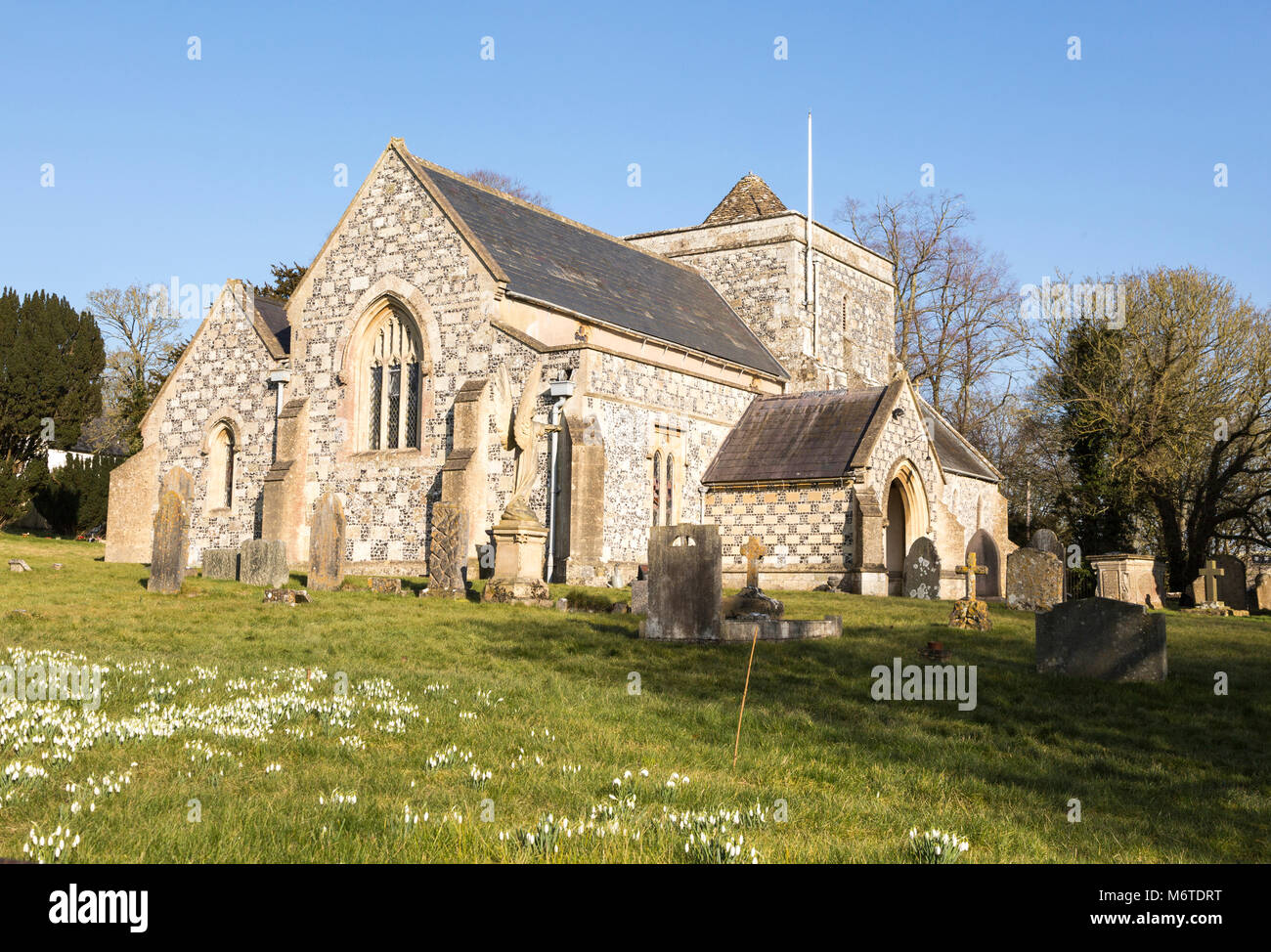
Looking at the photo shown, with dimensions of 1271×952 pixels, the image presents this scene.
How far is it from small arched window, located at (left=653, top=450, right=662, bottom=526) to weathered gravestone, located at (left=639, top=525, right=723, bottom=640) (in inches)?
505

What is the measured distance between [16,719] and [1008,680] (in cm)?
871

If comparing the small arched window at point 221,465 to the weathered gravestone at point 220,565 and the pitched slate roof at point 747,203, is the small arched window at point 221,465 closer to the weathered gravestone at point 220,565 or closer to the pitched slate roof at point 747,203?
the weathered gravestone at point 220,565

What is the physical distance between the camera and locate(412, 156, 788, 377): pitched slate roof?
26.0 metres

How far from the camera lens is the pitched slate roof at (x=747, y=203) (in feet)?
119

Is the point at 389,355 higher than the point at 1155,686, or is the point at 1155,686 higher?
the point at 389,355

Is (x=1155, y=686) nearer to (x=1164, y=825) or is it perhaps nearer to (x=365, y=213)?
(x=1164, y=825)

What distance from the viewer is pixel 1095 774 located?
24.7 ft

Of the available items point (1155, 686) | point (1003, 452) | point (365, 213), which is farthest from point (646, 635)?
point (1003, 452)

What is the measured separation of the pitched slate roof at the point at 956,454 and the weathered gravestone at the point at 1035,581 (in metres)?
13.1

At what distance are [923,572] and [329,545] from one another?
40.2 feet

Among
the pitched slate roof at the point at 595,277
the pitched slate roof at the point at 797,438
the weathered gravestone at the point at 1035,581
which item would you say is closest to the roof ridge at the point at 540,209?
the pitched slate roof at the point at 595,277

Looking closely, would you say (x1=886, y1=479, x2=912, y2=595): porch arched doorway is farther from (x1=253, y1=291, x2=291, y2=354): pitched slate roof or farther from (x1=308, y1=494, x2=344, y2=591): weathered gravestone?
(x1=253, y1=291, x2=291, y2=354): pitched slate roof

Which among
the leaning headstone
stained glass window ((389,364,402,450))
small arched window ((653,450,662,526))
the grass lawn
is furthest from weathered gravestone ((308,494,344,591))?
the leaning headstone
